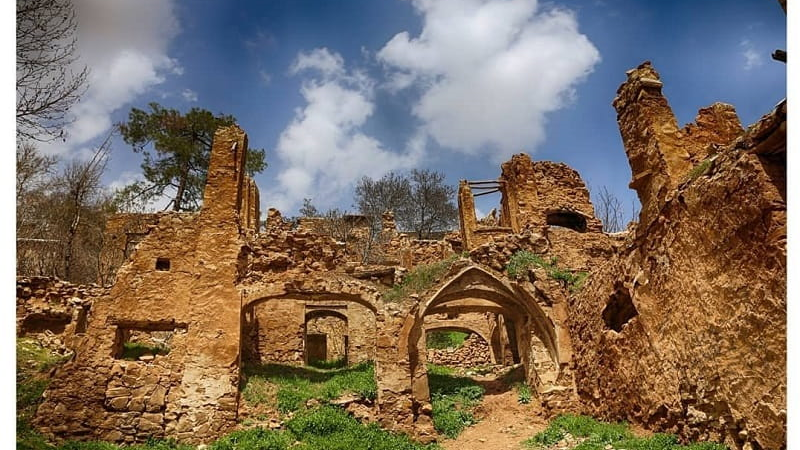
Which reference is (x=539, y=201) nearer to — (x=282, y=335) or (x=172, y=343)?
(x=282, y=335)

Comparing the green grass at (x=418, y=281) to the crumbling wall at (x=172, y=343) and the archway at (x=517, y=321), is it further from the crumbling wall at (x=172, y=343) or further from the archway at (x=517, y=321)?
the crumbling wall at (x=172, y=343)

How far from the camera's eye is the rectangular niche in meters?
12.2

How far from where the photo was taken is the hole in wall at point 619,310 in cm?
1034

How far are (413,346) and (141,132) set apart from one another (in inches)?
697

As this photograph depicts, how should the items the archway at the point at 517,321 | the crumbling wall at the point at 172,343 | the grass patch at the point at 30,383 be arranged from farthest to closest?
the archway at the point at 517,321 < the crumbling wall at the point at 172,343 < the grass patch at the point at 30,383

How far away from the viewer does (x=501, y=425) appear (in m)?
12.5

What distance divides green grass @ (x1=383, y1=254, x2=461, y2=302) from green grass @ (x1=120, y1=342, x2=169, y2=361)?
22.6 ft

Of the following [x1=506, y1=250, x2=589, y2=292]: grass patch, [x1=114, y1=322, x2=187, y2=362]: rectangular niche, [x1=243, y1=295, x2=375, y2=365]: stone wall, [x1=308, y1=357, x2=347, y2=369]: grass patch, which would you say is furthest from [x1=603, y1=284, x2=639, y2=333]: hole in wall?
[x1=114, y1=322, x2=187, y2=362]: rectangular niche

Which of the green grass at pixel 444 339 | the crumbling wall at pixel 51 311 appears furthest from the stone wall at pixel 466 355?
the crumbling wall at pixel 51 311

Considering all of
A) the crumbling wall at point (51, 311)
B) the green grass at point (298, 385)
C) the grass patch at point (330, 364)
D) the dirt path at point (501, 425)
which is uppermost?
the crumbling wall at point (51, 311)

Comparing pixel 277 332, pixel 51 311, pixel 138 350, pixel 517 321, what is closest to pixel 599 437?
pixel 517 321

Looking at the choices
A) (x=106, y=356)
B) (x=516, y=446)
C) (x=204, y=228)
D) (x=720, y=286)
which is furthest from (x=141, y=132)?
(x=720, y=286)

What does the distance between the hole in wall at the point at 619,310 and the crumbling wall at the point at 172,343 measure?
8.86 metres

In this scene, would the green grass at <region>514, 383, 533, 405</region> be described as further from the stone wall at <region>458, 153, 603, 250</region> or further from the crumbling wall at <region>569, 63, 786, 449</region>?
the stone wall at <region>458, 153, 603, 250</region>
